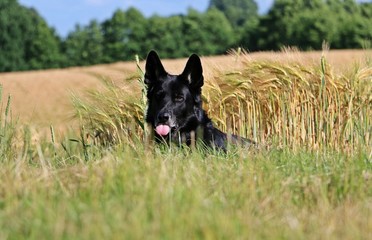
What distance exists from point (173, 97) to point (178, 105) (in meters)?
0.10

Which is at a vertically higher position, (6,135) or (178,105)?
(178,105)

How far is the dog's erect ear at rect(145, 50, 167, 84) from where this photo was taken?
26.5 ft

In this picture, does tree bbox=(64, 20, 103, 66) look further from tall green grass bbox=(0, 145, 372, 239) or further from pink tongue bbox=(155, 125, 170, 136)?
tall green grass bbox=(0, 145, 372, 239)

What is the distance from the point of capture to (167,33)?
3027 inches

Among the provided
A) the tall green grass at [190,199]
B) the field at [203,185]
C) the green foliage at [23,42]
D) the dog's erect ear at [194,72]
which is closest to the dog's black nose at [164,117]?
the dog's erect ear at [194,72]

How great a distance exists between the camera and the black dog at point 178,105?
786 centimetres

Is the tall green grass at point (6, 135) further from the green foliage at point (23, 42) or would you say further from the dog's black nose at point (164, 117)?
the green foliage at point (23, 42)

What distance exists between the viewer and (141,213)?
13.7 ft

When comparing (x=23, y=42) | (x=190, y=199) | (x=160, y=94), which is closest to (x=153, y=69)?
(x=160, y=94)

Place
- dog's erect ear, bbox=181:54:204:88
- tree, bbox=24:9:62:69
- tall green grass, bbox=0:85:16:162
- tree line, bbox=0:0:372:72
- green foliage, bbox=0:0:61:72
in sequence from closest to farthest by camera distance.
A: 1. tall green grass, bbox=0:85:16:162
2. dog's erect ear, bbox=181:54:204:88
3. tree line, bbox=0:0:372:72
4. green foliage, bbox=0:0:61:72
5. tree, bbox=24:9:62:69

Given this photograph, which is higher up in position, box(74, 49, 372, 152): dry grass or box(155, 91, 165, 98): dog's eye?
box(155, 91, 165, 98): dog's eye

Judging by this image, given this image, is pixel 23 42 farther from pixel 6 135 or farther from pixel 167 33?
pixel 6 135

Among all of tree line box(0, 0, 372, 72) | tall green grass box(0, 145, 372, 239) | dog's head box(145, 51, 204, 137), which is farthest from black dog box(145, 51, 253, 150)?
tree line box(0, 0, 372, 72)

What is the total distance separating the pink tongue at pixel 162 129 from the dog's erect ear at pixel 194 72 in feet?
1.92
